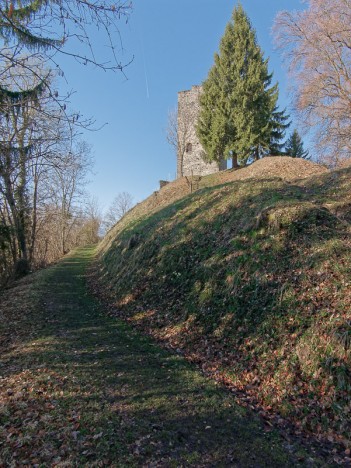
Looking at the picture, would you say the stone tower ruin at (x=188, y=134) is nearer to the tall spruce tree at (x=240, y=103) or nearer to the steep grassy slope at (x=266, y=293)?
the tall spruce tree at (x=240, y=103)

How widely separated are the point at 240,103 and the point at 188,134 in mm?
14833

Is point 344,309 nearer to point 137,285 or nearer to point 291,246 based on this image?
point 291,246

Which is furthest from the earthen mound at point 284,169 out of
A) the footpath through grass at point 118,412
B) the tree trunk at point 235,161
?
the footpath through grass at point 118,412

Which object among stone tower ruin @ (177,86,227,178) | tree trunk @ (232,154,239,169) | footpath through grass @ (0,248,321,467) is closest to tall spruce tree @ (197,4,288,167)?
tree trunk @ (232,154,239,169)

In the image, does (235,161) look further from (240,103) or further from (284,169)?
(284,169)

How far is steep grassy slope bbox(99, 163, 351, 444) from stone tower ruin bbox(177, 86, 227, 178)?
22783mm

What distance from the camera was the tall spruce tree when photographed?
1981 cm

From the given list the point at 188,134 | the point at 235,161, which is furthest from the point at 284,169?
the point at 188,134

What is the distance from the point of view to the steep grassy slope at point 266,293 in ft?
14.3

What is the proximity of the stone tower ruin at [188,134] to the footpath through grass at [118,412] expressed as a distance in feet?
93.6

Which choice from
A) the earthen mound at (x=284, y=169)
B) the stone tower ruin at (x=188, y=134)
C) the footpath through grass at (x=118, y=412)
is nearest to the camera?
the footpath through grass at (x=118, y=412)

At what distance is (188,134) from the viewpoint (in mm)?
34344

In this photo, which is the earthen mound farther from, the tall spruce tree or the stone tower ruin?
the stone tower ruin

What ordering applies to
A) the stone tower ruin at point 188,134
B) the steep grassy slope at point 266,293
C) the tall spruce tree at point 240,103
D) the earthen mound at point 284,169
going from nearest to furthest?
the steep grassy slope at point 266,293
the earthen mound at point 284,169
the tall spruce tree at point 240,103
the stone tower ruin at point 188,134
